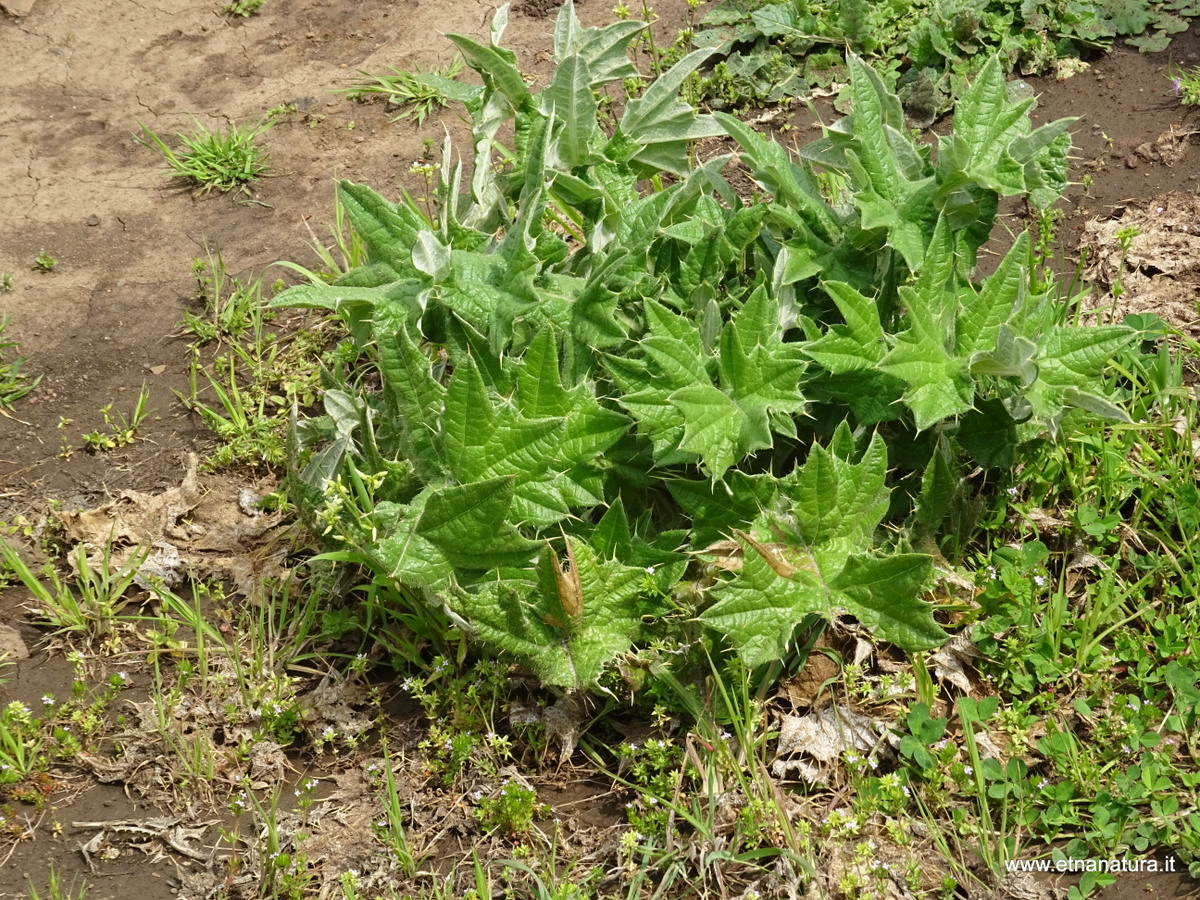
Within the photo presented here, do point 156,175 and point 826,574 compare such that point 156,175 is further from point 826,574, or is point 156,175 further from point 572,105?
point 826,574

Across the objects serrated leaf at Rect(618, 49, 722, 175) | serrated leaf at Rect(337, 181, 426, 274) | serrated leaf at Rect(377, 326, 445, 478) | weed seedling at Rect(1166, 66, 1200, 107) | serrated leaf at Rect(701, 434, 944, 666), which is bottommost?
serrated leaf at Rect(701, 434, 944, 666)

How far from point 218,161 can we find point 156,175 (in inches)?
11.9

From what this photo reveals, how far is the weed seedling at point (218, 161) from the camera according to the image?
4.31 metres

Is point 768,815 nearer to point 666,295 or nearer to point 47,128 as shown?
point 666,295

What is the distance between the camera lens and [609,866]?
2250mm

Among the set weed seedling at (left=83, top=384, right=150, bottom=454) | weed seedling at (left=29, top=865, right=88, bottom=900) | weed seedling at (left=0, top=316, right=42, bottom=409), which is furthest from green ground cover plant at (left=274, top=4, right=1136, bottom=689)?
weed seedling at (left=0, top=316, right=42, bottom=409)

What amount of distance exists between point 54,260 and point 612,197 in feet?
8.30

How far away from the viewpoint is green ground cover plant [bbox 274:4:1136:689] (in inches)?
87.7

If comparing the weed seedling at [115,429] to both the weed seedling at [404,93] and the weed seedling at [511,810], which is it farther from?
the weed seedling at [511,810]

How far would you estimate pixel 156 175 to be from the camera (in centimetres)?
442

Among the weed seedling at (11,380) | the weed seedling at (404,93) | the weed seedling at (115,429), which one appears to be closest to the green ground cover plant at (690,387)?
the weed seedling at (115,429)

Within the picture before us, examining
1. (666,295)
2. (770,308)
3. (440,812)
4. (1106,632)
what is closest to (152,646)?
(440,812)

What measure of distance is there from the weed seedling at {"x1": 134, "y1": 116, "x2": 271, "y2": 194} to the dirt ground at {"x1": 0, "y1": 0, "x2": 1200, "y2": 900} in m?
0.08

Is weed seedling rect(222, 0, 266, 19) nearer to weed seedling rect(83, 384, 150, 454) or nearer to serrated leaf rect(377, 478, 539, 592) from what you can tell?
weed seedling rect(83, 384, 150, 454)
